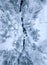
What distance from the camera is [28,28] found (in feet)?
2.66

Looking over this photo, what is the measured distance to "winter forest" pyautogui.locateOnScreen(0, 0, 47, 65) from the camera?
2.58 ft

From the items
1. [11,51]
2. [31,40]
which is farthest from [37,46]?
[11,51]

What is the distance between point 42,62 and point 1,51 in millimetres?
241

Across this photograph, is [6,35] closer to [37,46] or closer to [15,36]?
[15,36]

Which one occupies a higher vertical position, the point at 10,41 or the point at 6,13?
the point at 6,13

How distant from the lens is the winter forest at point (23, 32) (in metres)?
0.79

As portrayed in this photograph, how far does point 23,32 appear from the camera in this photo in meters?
0.81

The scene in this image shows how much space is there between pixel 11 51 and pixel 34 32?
0.17 metres

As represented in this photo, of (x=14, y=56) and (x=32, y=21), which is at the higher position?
(x=32, y=21)

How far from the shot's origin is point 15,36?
0.81m

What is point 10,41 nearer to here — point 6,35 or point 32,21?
point 6,35

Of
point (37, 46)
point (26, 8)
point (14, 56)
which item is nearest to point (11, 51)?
point (14, 56)

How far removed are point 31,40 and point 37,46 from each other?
5cm

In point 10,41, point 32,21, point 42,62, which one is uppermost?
point 32,21
